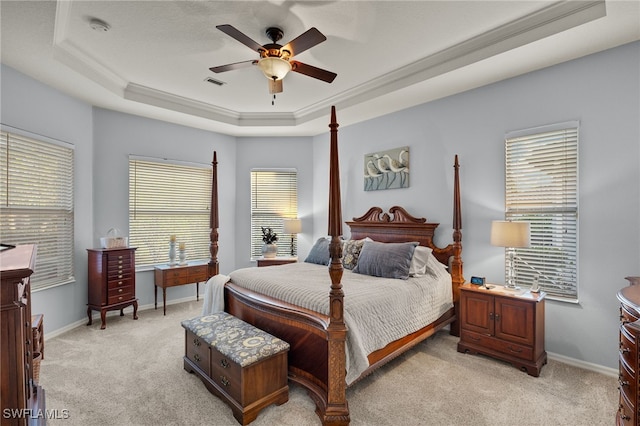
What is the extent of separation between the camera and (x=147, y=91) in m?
4.14

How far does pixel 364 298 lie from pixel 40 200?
3794mm

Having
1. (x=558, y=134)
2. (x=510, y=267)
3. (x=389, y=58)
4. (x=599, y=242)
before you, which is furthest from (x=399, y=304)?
(x=389, y=58)

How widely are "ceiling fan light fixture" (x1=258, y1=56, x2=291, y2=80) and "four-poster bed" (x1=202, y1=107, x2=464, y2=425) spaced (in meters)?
0.73

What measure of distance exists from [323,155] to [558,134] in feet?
11.3

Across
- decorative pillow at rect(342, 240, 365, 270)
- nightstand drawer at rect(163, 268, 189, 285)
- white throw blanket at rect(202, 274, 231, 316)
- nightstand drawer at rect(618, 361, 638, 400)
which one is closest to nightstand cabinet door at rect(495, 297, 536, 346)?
nightstand drawer at rect(618, 361, 638, 400)

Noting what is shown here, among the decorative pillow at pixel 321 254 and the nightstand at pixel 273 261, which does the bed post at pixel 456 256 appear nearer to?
the decorative pillow at pixel 321 254

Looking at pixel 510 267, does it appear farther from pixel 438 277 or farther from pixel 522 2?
pixel 522 2

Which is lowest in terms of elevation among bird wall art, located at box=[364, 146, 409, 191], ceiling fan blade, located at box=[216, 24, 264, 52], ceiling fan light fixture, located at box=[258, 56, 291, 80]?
bird wall art, located at box=[364, 146, 409, 191]

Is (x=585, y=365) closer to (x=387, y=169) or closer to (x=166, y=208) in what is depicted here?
(x=387, y=169)

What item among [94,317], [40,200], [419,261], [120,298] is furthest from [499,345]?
[40,200]

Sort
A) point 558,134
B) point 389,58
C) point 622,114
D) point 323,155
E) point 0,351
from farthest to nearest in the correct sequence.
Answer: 1. point 323,155
2. point 389,58
3. point 558,134
4. point 622,114
5. point 0,351

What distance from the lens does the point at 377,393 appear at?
2.49 metres

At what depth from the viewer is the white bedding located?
2.41m

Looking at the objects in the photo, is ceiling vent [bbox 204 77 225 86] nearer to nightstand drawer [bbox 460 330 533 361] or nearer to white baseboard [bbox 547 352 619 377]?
nightstand drawer [bbox 460 330 533 361]
